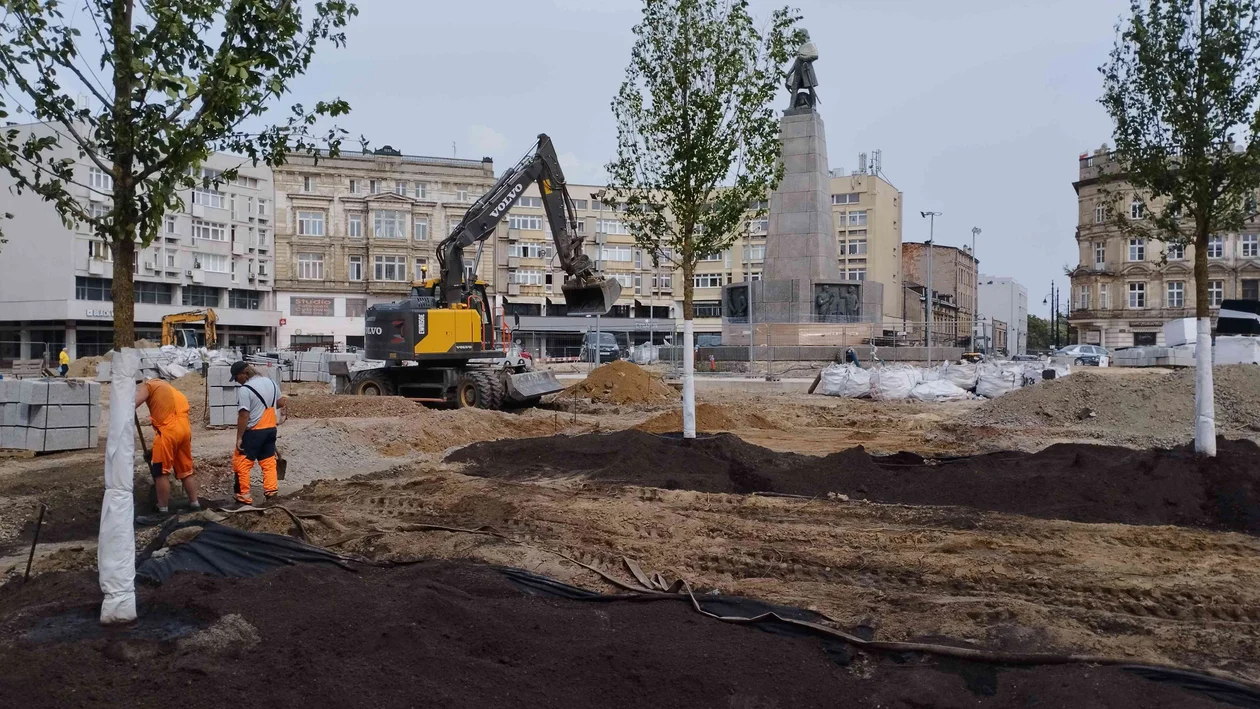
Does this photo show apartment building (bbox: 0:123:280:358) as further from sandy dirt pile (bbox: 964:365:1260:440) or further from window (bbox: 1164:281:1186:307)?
window (bbox: 1164:281:1186:307)

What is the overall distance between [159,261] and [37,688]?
58161mm

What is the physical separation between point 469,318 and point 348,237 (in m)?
48.2

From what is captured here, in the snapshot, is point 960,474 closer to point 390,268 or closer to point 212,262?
point 212,262

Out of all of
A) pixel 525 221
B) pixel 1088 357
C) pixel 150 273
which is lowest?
pixel 1088 357

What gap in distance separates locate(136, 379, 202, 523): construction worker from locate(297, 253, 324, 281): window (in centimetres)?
5841

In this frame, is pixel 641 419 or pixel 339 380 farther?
pixel 339 380

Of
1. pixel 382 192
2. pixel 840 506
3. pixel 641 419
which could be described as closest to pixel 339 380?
pixel 641 419

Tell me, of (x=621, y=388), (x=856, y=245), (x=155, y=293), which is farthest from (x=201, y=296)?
(x=856, y=245)

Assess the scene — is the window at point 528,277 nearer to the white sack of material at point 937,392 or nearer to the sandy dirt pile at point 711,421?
the white sack of material at point 937,392

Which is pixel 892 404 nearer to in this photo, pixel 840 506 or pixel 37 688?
pixel 840 506

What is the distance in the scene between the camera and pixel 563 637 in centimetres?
495

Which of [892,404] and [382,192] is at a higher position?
[382,192]

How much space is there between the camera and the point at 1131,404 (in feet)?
58.2

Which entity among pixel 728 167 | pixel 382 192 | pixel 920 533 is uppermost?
pixel 382 192
